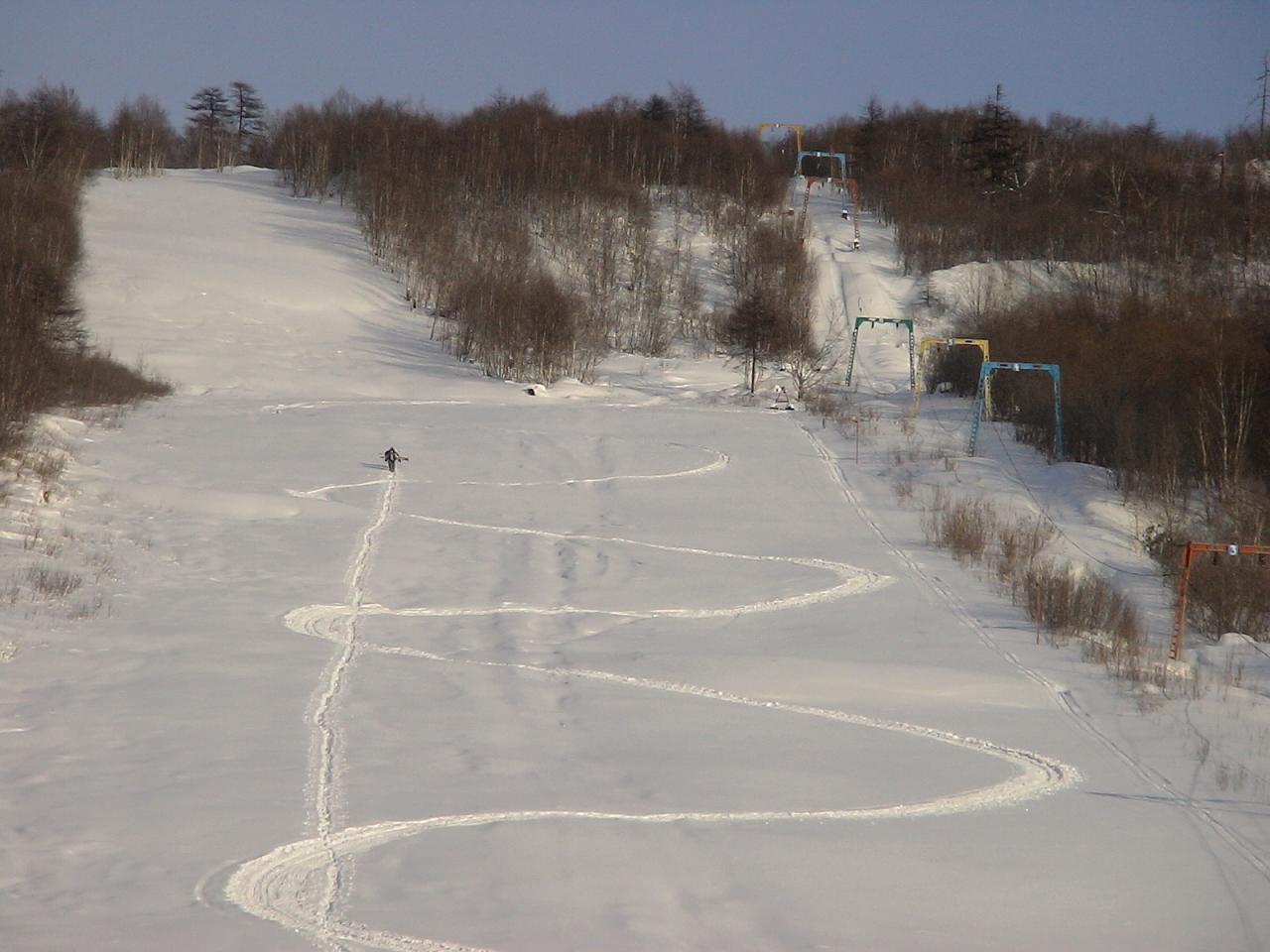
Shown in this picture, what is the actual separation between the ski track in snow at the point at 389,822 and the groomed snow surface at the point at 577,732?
0.03 meters

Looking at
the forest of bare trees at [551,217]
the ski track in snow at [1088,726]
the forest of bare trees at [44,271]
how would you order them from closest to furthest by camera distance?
the ski track in snow at [1088,726], the forest of bare trees at [44,271], the forest of bare trees at [551,217]

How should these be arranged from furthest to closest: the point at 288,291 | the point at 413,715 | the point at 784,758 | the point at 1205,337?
1. the point at 288,291
2. the point at 1205,337
3. the point at 413,715
4. the point at 784,758

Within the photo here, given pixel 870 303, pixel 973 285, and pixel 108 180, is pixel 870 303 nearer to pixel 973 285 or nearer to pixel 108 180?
pixel 973 285

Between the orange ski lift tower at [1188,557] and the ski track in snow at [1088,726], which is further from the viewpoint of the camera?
the orange ski lift tower at [1188,557]

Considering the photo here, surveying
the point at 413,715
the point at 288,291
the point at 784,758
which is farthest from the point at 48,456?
the point at 288,291

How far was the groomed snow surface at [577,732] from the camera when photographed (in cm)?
530

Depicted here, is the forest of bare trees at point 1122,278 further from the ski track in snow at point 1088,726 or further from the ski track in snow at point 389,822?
the ski track in snow at point 389,822

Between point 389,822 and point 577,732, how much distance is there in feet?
6.56

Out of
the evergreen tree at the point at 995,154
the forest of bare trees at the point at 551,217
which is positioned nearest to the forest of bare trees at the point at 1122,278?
the evergreen tree at the point at 995,154

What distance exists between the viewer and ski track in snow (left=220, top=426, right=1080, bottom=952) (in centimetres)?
511

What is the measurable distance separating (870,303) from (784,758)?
3866 centimetres

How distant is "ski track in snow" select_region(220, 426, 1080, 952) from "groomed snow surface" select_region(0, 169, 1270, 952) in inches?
1.1

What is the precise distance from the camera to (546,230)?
46.1m

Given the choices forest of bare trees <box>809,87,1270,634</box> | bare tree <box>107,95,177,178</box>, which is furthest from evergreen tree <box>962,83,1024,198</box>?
bare tree <box>107,95,177,178</box>
